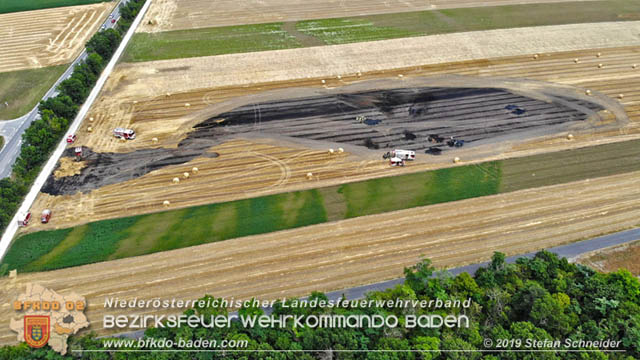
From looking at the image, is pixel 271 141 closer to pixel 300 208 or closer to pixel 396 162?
pixel 300 208

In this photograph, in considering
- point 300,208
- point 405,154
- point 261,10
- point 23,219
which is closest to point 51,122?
point 23,219

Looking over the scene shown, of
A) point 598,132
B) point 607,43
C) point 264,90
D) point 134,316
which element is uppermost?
point 607,43

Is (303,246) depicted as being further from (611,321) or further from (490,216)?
(611,321)

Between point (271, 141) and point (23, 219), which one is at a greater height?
point (271, 141)

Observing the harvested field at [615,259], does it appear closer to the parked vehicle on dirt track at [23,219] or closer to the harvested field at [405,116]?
the harvested field at [405,116]

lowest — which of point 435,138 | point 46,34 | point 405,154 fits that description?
point 405,154

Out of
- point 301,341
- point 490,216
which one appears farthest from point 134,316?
point 490,216
